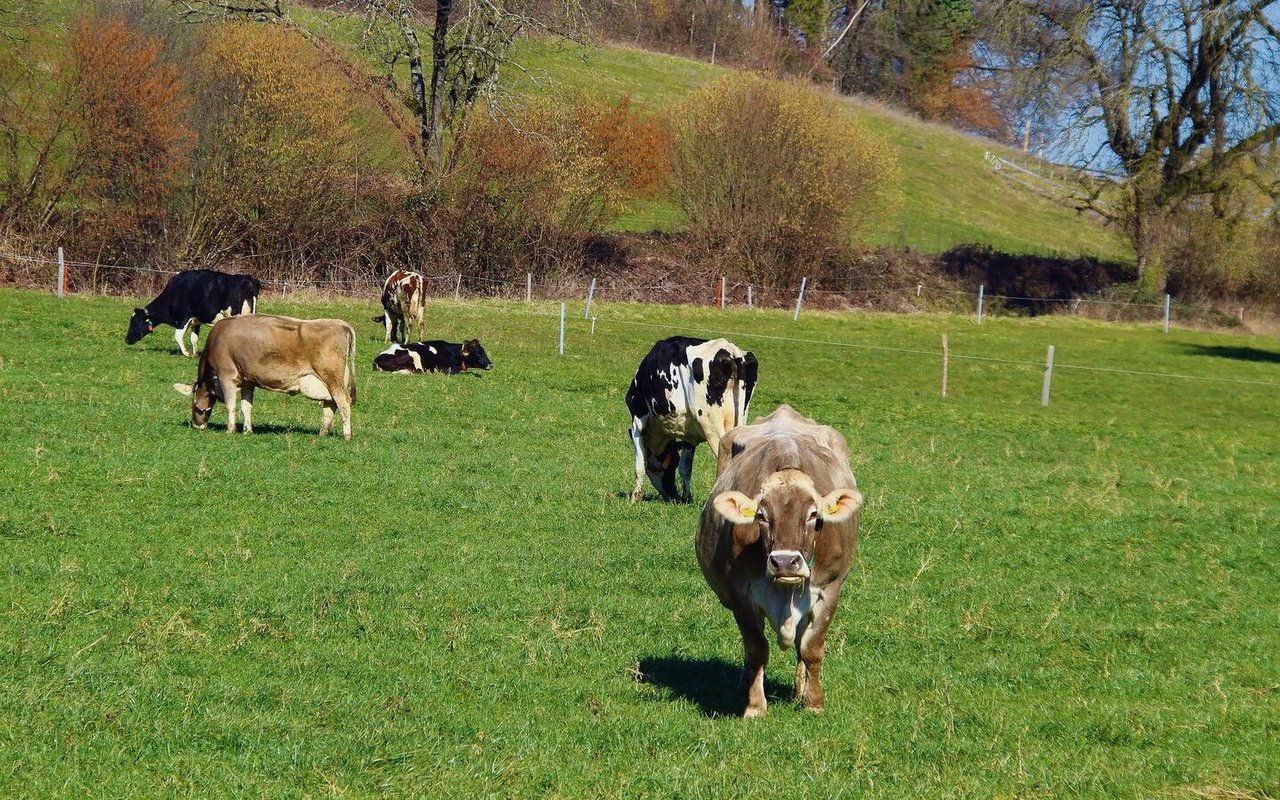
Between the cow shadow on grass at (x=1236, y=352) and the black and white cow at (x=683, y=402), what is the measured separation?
3554cm

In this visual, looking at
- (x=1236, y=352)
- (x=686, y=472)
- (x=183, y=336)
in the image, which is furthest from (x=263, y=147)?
(x=1236, y=352)

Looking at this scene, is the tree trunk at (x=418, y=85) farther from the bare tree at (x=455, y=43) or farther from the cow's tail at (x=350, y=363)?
the cow's tail at (x=350, y=363)

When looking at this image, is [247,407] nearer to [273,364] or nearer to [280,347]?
[273,364]

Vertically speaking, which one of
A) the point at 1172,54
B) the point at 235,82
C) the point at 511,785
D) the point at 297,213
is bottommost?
the point at 511,785

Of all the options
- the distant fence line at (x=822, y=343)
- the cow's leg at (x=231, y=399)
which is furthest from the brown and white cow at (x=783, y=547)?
the distant fence line at (x=822, y=343)

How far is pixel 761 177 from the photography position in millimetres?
51969

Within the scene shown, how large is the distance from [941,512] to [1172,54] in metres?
43.5

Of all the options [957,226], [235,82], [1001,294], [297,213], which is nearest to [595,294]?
[297,213]

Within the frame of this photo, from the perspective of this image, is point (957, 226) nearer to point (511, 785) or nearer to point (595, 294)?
point (595, 294)

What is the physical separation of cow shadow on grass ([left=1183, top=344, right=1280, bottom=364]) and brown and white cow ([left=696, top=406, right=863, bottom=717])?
41.6 m

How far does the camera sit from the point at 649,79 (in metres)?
82.9

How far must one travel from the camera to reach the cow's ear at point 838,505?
715cm

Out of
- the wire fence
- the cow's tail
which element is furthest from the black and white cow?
the wire fence

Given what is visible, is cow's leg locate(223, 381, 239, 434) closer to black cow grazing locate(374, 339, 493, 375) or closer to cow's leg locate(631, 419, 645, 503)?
cow's leg locate(631, 419, 645, 503)
